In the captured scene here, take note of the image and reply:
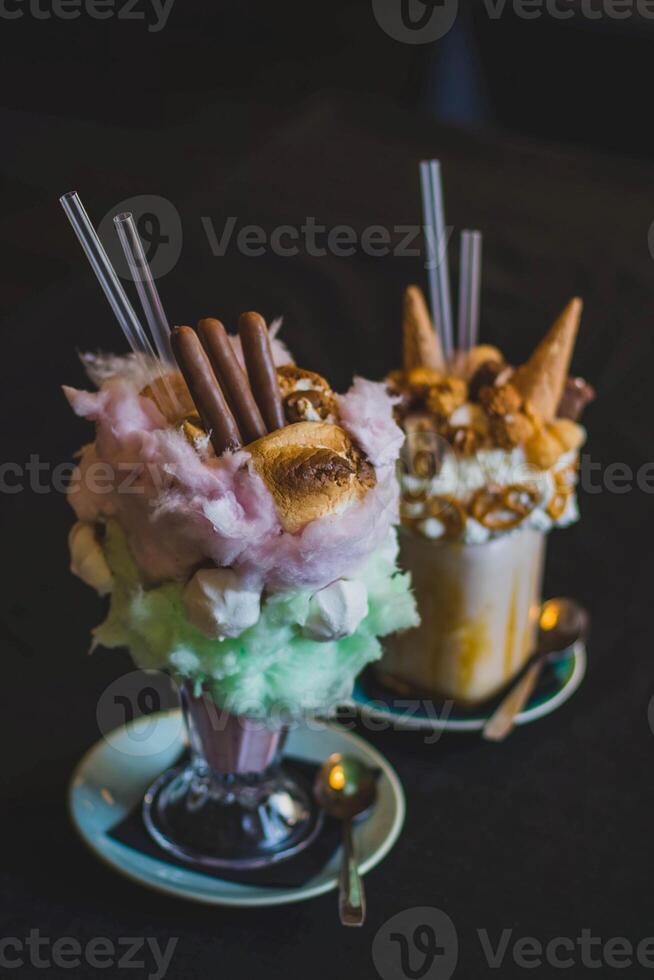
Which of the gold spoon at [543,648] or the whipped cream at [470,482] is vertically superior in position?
the whipped cream at [470,482]

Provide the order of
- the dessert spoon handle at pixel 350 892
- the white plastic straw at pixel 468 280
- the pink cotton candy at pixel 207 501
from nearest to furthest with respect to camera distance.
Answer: the pink cotton candy at pixel 207 501, the dessert spoon handle at pixel 350 892, the white plastic straw at pixel 468 280

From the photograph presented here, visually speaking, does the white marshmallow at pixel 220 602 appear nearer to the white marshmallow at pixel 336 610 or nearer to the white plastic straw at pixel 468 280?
the white marshmallow at pixel 336 610

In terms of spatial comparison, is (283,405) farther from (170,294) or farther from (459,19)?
(459,19)

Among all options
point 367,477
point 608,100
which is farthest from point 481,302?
point 367,477

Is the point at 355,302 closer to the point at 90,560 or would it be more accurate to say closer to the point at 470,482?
the point at 470,482

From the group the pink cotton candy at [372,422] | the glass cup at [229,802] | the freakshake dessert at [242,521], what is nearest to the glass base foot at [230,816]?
the glass cup at [229,802]

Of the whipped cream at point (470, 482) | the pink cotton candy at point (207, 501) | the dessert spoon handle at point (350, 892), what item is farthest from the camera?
the whipped cream at point (470, 482)
